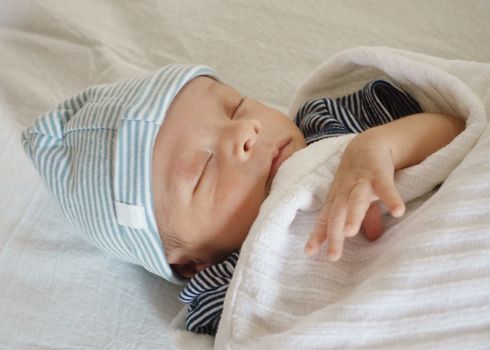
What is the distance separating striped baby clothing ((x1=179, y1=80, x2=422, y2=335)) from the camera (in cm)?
82

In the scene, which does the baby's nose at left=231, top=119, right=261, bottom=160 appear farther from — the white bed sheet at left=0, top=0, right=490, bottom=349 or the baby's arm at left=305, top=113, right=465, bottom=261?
the white bed sheet at left=0, top=0, right=490, bottom=349

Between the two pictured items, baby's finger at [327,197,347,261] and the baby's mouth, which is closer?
baby's finger at [327,197,347,261]

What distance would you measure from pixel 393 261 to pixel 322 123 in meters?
0.33

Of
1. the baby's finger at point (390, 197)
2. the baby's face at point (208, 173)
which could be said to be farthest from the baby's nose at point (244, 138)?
the baby's finger at point (390, 197)

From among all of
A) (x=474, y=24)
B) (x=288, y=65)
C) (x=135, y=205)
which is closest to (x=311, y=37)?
(x=288, y=65)

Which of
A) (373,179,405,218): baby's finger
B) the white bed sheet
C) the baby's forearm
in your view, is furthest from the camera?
the white bed sheet

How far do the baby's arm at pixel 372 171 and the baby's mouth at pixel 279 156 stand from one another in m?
0.12

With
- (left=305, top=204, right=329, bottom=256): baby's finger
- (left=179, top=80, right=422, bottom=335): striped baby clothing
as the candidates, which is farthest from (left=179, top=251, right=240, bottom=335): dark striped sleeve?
(left=305, top=204, right=329, bottom=256): baby's finger

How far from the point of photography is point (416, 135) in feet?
2.57

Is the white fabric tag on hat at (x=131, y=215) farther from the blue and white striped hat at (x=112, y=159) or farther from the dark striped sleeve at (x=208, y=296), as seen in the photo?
the dark striped sleeve at (x=208, y=296)

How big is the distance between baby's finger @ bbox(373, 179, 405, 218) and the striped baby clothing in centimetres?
26

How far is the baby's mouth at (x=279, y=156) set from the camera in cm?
84

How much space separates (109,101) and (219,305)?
0.35 meters

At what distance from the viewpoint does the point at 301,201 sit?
74cm
